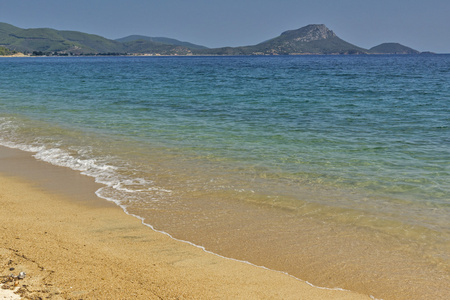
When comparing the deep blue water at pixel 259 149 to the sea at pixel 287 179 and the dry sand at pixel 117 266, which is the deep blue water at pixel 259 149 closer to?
the sea at pixel 287 179

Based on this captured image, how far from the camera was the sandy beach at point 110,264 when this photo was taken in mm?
4621

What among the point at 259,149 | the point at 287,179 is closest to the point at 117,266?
the point at 287,179

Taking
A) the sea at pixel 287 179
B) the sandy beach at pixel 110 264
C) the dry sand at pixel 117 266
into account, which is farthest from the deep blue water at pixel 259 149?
the dry sand at pixel 117 266

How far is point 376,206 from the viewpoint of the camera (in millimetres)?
7562

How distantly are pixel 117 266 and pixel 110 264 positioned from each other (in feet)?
0.35

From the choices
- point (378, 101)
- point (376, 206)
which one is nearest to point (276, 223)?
point (376, 206)

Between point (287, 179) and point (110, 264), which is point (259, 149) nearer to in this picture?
point (287, 179)

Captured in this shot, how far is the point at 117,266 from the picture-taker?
5176 mm

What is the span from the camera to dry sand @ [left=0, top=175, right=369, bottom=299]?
4.62 m

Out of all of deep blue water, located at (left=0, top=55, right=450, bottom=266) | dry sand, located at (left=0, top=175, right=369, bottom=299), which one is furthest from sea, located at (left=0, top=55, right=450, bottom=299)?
dry sand, located at (left=0, top=175, right=369, bottom=299)

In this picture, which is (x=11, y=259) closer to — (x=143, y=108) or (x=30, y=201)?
(x=30, y=201)

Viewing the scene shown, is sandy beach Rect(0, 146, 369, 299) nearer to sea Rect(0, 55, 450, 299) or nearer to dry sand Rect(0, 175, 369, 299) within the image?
dry sand Rect(0, 175, 369, 299)

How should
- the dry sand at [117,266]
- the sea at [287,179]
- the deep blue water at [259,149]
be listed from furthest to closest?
1. the deep blue water at [259,149]
2. the sea at [287,179]
3. the dry sand at [117,266]

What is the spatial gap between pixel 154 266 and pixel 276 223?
235cm
